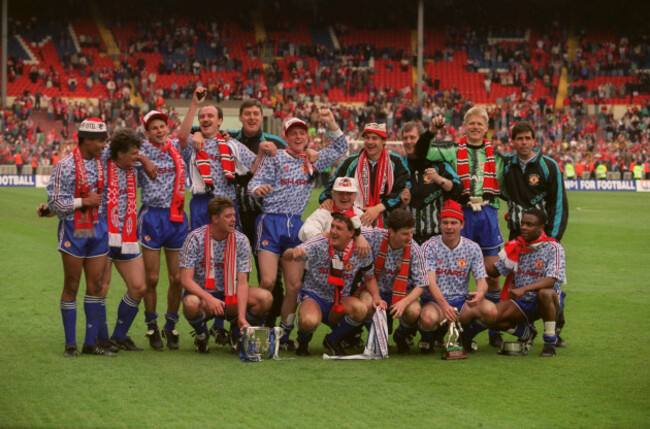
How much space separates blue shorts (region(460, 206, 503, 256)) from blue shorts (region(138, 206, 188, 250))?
2.62 m

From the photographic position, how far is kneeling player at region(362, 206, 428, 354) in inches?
306

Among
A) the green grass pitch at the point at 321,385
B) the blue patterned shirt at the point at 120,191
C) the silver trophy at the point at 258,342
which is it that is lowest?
the green grass pitch at the point at 321,385

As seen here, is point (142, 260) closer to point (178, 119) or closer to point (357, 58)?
point (178, 119)

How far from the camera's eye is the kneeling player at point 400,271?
7.76 m

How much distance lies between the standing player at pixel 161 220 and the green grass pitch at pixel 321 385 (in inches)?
13.4

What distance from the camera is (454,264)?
26.2ft

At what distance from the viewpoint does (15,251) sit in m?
15.4

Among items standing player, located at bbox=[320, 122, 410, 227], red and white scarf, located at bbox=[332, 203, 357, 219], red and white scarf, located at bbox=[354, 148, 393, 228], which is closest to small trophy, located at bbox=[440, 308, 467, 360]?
red and white scarf, located at bbox=[332, 203, 357, 219]

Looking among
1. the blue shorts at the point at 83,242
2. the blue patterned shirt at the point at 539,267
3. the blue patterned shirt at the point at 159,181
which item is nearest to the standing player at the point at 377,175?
the blue patterned shirt at the point at 539,267

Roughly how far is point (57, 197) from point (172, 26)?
42.9 m

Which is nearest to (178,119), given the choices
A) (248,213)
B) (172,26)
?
(172,26)

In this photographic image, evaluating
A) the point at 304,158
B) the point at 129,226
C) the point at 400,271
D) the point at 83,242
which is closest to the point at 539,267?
the point at 400,271

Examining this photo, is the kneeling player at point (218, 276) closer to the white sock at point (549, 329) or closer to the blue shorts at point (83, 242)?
the blue shorts at point (83, 242)

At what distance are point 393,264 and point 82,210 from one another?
8.67 ft
